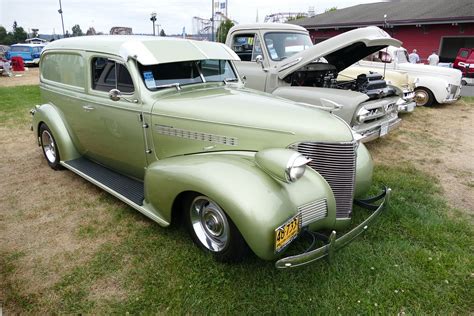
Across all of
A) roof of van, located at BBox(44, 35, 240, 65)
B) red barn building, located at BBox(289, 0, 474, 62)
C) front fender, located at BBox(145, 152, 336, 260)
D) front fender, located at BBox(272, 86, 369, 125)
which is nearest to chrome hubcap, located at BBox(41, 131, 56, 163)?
roof of van, located at BBox(44, 35, 240, 65)

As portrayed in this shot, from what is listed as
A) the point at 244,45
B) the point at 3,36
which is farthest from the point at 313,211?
the point at 3,36

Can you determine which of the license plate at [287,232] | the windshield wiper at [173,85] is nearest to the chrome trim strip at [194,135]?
the windshield wiper at [173,85]

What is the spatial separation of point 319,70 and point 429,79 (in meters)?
5.57

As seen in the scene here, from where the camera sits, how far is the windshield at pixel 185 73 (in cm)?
352

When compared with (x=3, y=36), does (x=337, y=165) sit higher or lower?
lower

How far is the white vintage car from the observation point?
32.8 ft

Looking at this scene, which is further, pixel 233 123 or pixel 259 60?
pixel 259 60

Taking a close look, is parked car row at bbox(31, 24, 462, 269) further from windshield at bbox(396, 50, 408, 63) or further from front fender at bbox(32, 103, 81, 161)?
windshield at bbox(396, 50, 408, 63)

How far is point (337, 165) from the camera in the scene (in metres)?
Answer: 2.87

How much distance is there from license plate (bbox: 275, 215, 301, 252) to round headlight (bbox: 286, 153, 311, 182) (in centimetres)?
30

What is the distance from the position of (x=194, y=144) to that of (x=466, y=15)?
Answer: 21.0m

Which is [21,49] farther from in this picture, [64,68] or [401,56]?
[401,56]

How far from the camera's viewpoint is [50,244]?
129 inches

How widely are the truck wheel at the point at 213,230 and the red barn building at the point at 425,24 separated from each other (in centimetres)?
1839
